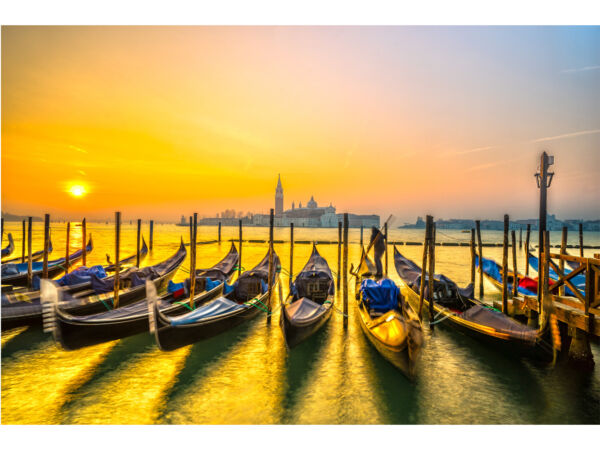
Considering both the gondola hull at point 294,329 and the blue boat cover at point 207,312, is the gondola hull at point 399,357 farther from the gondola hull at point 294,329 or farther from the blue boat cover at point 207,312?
the blue boat cover at point 207,312

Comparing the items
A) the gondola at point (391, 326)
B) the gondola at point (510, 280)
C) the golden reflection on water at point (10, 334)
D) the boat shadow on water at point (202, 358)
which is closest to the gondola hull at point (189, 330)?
the boat shadow on water at point (202, 358)

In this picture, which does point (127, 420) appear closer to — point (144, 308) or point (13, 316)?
point (144, 308)

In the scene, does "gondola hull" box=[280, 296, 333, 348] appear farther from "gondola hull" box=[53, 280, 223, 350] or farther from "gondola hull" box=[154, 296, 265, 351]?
"gondola hull" box=[53, 280, 223, 350]

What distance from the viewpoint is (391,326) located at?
4000 millimetres

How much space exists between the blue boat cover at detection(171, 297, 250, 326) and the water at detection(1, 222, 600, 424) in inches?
22.5

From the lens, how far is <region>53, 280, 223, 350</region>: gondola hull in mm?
3900

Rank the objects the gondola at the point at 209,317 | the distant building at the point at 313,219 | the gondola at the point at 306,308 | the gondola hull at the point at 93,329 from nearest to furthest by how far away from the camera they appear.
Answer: the gondola hull at the point at 93,329 → the gondola at the point at 209,317 → the gondola at the point at 306,308 → the distant building at the point at 313,219

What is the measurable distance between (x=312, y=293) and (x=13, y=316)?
17.7 feet

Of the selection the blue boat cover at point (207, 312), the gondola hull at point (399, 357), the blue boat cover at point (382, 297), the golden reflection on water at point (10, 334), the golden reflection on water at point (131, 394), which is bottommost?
the golden reflection on water at point (131, 394)

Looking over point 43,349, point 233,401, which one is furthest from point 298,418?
point 43,349

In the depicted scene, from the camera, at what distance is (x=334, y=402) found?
3.53 m

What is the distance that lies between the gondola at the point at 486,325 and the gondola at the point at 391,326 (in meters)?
0.98

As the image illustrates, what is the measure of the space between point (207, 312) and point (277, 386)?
5.64ft

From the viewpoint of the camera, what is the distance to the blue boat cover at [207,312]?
4400 mm
